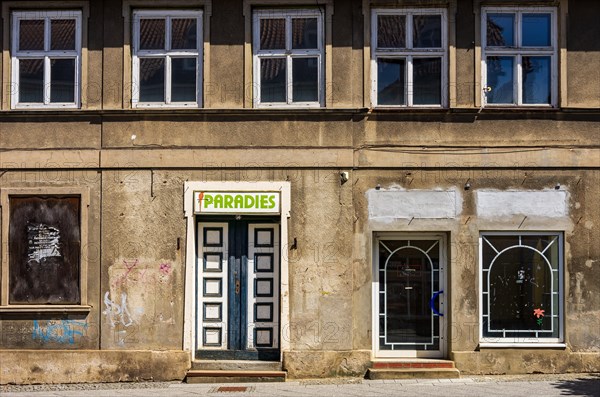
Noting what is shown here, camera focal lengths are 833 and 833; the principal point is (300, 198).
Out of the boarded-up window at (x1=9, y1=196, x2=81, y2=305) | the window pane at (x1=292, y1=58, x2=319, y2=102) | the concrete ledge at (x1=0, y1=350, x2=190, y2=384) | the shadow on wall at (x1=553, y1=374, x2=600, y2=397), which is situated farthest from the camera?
the window pane at (x1=292, y1=58, x2=319, y2=102)

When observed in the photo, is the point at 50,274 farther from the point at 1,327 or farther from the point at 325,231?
the point at 325,231

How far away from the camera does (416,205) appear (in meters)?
13.2

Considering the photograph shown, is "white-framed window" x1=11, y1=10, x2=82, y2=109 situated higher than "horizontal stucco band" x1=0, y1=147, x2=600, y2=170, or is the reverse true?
"white-framed window" x1=11, y1=10, x2=82, y2=109

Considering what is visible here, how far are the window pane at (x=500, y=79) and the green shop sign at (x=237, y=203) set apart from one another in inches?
151

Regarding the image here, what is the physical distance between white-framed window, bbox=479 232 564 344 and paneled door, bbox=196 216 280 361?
337 centimetres

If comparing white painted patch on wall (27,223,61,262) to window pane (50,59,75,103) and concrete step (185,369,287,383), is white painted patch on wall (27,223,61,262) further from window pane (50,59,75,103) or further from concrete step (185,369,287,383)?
concrete step (185,369,287,383)

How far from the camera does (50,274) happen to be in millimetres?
13328

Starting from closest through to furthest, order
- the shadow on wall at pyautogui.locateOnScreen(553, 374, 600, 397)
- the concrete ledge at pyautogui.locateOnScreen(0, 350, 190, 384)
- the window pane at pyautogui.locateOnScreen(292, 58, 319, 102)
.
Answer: the shadow on wall at pyautogui.locateOnScreen(553, 374, 600, 397) < the concrete ledge at pyautogui.locateOnScreen(0, 350, 190, 384) < the window pane at pyautogui.locateOnScreen(292, 58, 319, 102)

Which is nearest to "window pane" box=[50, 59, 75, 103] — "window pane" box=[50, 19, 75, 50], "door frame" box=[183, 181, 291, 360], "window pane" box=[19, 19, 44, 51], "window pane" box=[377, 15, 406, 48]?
"window pane" box=[50, 19, 75, 50]

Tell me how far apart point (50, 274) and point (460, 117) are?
7.01m

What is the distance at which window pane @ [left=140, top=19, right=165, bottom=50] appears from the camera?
13500mm

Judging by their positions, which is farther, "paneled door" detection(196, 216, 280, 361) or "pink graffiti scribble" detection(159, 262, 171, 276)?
"paneled door" detection(196, 216, 280, 361)

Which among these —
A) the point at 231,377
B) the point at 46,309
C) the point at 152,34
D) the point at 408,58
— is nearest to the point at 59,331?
the point at 46,309

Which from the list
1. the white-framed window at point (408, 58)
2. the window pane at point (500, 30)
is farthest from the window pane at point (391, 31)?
the window pane at point (500, 30)
